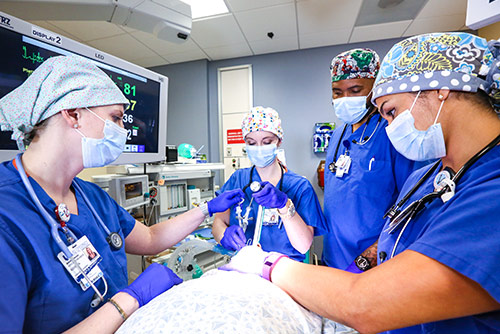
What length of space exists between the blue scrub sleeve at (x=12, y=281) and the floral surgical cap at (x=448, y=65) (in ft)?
3.60

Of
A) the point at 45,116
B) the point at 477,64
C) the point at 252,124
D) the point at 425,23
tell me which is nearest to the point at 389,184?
the point at 477,64

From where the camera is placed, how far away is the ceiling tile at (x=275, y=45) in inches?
137

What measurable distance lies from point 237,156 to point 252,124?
2.58 m

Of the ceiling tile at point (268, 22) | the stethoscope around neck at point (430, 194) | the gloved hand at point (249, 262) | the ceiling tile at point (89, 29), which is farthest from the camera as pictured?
the ceiling tile at point (89, 29)

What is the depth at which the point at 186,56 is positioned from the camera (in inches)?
156

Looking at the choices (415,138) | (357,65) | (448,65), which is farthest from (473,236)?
(357,65)

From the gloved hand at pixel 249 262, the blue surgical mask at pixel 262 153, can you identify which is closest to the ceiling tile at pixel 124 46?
the blue surgical mask at pixel 262 153

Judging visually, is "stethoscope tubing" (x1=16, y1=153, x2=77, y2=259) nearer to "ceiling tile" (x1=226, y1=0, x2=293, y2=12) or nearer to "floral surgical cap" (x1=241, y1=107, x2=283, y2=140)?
"floral surgical cap" (x1=241, y1=107, x2=283, y2=140)

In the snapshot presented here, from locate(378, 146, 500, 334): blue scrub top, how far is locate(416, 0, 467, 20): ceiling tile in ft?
10.6

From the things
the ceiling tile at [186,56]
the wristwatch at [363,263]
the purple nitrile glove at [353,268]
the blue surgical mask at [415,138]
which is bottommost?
the purple nitrile glove at [353,268]

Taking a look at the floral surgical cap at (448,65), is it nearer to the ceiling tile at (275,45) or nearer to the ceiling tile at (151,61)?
the ceiling tile at (275,45)

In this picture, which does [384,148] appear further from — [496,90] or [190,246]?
[190,246]

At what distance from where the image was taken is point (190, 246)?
1.64 m

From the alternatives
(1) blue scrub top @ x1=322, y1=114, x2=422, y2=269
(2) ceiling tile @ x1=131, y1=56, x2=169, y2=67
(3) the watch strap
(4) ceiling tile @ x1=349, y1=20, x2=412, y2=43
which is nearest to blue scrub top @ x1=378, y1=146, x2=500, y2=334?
(3) the watch strap
